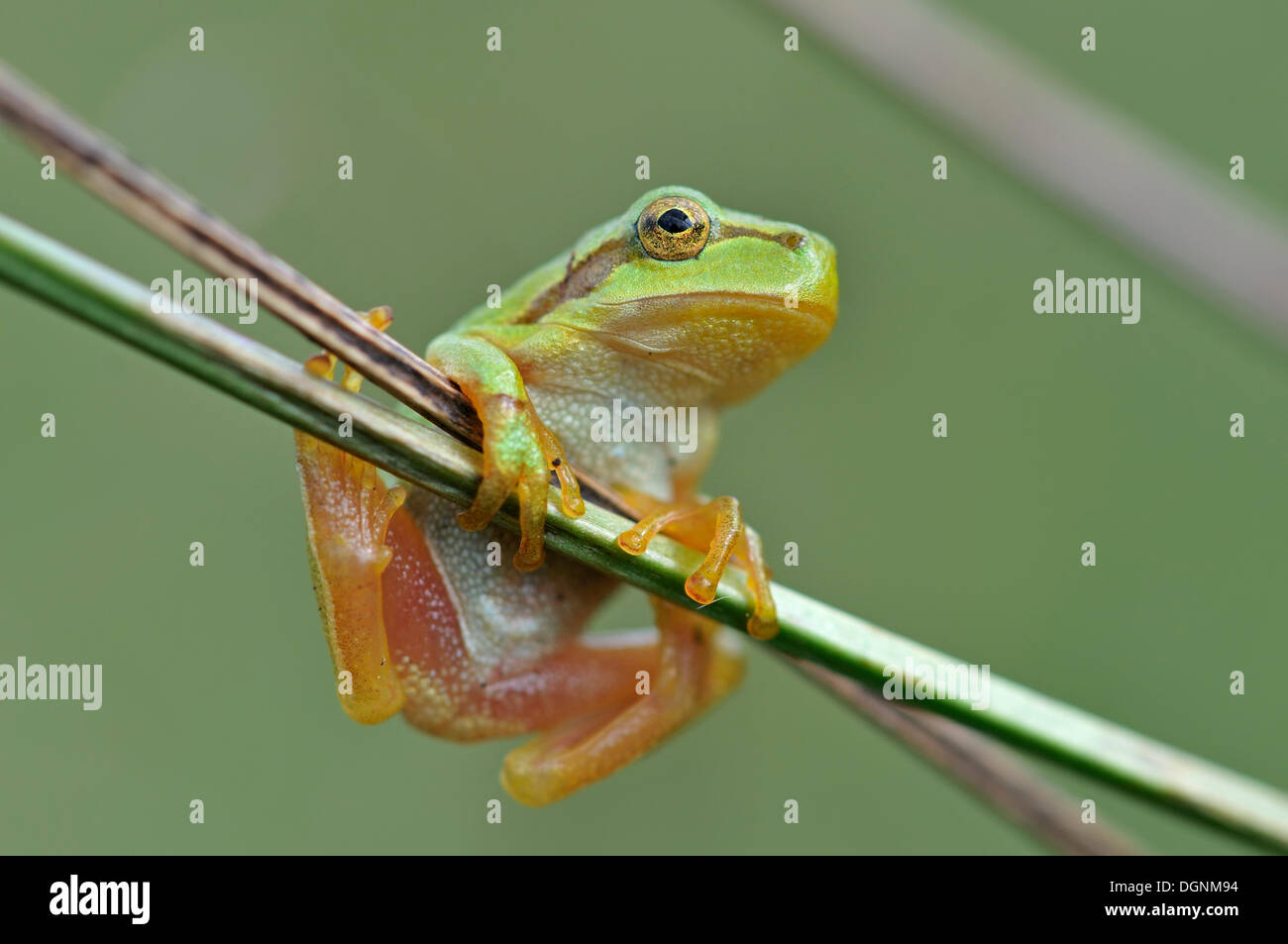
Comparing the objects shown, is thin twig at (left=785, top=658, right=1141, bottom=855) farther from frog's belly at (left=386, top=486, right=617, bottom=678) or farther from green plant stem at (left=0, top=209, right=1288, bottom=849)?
frog's belly at (left=386, top=486, right=617, bottom=678)

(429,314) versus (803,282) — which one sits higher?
(429,314)

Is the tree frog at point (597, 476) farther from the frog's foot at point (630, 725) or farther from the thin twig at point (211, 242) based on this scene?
the thin twig at point (211, 242)

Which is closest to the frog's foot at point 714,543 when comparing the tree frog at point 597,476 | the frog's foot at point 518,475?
the tree frog at point 597,476

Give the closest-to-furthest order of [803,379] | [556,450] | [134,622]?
[556,450], [134,622], [803,379]

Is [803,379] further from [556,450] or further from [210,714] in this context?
[556,450]

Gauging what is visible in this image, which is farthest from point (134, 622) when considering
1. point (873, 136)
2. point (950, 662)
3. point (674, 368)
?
point (873, 136)

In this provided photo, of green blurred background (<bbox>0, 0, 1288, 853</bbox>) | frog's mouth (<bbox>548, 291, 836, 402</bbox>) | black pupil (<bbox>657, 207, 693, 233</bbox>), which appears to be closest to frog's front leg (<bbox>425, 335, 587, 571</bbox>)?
frog's mouth (<bbox>548, 291, 836, 402</bbox>)

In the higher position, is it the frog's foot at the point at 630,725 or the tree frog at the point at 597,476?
the tree frog at the point at 597,476
